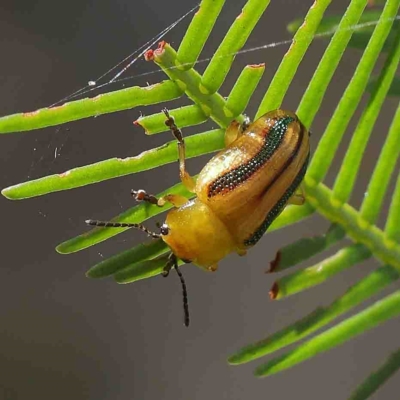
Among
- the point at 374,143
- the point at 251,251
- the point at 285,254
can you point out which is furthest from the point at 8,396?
the point at 285,254

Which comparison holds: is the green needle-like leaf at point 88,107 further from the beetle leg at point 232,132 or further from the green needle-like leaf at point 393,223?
the green needle-like leaf at point 393,223

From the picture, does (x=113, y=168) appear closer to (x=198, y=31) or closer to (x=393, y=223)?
(x=198, y=31)

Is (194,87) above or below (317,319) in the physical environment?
above

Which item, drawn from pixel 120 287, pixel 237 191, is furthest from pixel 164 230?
pixel 120 287

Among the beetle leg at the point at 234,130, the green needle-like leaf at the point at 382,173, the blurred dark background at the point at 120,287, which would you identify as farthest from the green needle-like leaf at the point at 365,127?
the blurred dark background at the point at 120,287

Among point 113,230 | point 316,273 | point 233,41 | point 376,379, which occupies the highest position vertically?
point 233,41

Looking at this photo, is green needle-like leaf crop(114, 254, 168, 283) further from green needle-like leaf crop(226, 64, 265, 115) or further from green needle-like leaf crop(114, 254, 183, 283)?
green needle-like leaf crop(226, 64, 265, 115)
